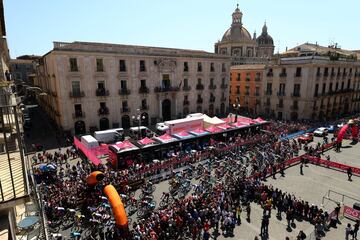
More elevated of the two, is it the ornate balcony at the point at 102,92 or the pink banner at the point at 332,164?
the ornate balcony at the point at 102,92

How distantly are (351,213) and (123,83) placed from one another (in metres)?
30.4

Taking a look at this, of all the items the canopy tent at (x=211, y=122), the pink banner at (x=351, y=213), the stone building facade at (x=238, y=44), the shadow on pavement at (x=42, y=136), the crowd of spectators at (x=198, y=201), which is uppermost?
the stone building facade at (x=238, y=44)

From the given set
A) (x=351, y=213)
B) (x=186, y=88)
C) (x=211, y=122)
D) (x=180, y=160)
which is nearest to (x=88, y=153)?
(x=180, y=160)

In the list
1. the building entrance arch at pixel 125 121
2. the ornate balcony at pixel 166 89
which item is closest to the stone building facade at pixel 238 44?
the ornate balcony at pixel 166 89

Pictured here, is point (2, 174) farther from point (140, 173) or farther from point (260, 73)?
point (260, 73)

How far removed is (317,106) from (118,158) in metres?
38.3

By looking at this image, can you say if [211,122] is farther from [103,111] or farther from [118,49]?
[118,49]

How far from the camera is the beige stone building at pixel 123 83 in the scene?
100ft

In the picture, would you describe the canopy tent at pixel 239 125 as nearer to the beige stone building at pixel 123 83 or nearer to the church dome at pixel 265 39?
the beige stone building at pixel 123 83

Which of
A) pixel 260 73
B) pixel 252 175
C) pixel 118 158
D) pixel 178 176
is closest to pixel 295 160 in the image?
pixel 252 175

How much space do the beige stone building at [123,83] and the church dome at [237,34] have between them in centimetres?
2799

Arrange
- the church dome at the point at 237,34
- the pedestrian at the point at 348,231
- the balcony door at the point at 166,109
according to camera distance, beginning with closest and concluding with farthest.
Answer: the pedestrian at the point at 348,231 < the balcony door at the point at 166,109 < the church dome at the point at 237,34

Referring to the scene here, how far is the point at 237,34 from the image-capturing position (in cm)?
7006

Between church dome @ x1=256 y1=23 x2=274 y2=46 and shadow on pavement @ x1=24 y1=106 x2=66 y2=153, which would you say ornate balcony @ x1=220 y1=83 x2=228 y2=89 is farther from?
church dome @ x1=256 y1=23 x2=274 y2=46
